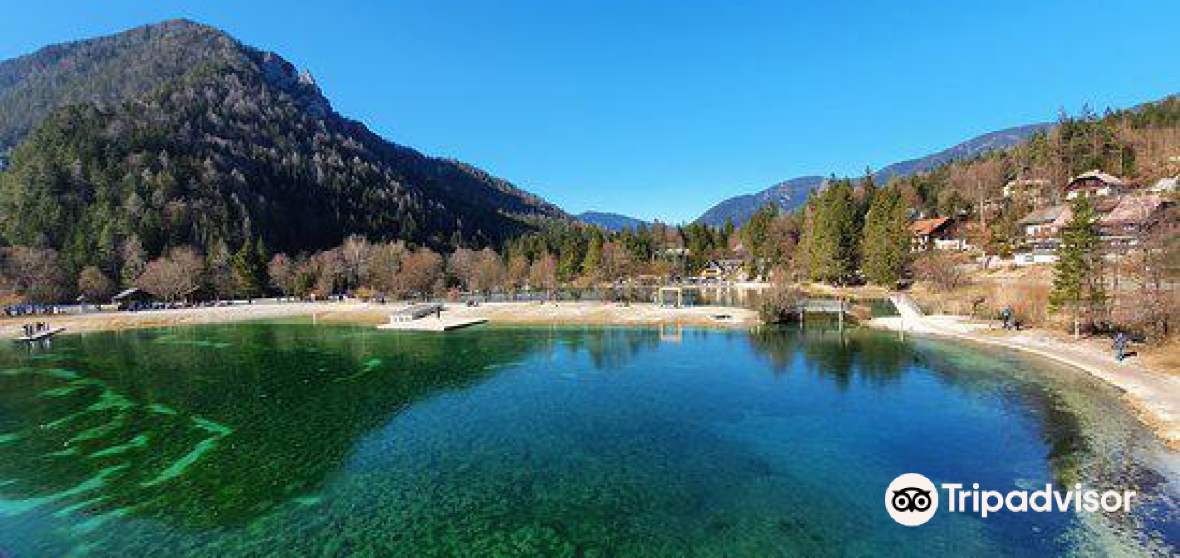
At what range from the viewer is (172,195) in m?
136

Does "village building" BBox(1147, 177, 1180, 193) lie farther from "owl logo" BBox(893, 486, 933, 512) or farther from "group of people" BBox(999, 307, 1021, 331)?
"owl logo" BBox(893, 486, 933, 512)

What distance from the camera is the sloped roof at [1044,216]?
85.8m

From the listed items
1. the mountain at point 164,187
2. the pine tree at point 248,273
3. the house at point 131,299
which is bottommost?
the house at point 131,299

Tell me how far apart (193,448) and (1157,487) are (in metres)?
37.6

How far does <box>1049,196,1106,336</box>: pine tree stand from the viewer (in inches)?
1647

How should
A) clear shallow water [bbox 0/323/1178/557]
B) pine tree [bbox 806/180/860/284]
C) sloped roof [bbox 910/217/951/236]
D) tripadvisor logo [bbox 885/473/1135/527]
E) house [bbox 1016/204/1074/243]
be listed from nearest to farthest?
clear shallow water [bbox 0/323/1178/557]
tripadvisor logo [bbox 885/473/1135/527]
house [bbox 1016/204/1074/243]
pine tree [bbox 806/180/860/284]
sloped roof [bbox 910/217/951/236]

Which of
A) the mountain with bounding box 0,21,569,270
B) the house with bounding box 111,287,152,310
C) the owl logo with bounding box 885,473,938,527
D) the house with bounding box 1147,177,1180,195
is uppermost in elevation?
the mountain with bounding box 0,21,569,270

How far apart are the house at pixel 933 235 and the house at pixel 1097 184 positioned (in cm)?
1838

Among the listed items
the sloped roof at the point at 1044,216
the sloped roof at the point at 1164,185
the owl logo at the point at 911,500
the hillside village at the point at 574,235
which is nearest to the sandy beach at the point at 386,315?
the hillside village at the point at 574,235

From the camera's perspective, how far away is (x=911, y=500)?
62.0ft

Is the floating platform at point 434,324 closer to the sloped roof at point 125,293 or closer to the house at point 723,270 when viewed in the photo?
the sloped roof at point 125,293


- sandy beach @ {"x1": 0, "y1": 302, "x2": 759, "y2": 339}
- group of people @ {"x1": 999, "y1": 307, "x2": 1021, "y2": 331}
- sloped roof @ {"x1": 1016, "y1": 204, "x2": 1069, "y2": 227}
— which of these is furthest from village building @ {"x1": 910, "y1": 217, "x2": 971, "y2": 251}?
sandy beach @ {"x1": 0, "y1": 302, "x2": 759, "y2": 339}

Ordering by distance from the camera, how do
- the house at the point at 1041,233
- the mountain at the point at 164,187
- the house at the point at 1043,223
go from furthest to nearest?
the mountain at the point at 164,187 → the house at the point at 1043,223 → the house at the point at 1041,233

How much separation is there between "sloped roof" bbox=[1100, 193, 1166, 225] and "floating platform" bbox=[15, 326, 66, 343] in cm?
12706
